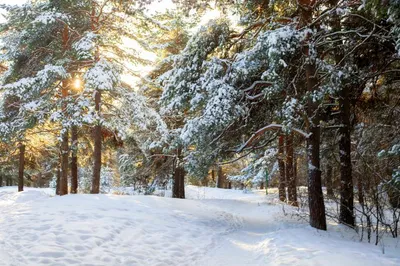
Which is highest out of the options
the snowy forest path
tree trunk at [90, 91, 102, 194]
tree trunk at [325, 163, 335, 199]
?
tree trunk at [90, 91, 102, 194]

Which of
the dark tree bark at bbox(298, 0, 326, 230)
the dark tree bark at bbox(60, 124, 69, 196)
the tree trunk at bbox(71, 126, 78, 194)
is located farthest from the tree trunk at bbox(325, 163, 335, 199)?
the dark tree bark at bbox(60, 124, 69, 196)

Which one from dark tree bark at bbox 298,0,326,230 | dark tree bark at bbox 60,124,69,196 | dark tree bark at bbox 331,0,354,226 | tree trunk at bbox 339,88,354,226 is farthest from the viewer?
dark tree bark at bbox 60,124,69,196

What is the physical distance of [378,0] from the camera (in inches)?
202

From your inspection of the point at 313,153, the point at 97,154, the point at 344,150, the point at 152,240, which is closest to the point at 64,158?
the point at 97,154

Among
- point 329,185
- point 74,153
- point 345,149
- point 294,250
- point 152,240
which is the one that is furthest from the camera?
point 74,153

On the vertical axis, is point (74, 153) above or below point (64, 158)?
above

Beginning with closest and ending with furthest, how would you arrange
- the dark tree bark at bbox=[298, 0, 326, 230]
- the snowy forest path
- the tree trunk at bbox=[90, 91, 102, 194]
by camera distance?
the snowy forest path, the dark tree bark at bbox=[298, 0, 326, 230], the tree trunk at bbox=[90, 91, 102, 194]

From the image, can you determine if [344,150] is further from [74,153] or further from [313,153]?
[74,153]

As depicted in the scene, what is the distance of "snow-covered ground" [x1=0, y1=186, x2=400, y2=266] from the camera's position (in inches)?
218

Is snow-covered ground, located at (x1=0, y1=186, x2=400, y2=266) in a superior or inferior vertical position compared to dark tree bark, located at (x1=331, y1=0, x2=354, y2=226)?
inferior

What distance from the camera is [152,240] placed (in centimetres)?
705

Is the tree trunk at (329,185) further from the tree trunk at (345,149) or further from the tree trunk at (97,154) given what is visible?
the tree trunk at (97,154)

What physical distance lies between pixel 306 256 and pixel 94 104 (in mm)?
10403

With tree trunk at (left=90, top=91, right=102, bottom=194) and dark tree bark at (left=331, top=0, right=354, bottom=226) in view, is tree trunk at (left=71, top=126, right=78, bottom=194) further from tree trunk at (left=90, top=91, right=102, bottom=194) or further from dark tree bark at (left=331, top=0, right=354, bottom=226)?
dark tree bark at (left=331, top=0, right=354, bottom=226)
